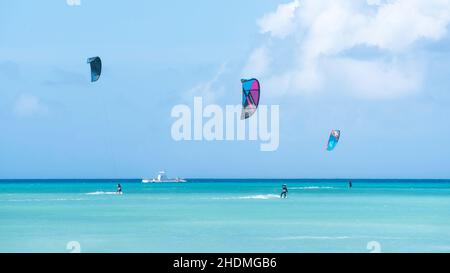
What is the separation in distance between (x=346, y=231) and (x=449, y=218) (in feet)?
21.5

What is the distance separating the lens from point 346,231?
50.4ft

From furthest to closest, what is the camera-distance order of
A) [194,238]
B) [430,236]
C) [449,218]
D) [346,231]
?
[449,218], [346,231], [430,236], [194,238]

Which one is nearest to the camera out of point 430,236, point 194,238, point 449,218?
point 194,238
